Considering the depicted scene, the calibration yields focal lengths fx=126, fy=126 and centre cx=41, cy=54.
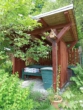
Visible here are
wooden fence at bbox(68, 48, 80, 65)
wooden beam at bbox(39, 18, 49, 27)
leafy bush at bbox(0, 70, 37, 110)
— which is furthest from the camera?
wooden fence at bbox(68, 48, 80, 65)

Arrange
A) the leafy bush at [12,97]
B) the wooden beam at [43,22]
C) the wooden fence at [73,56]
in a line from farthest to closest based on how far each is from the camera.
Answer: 1. the wooden fence at [73,56]
2. the wooden beam at [43,22]
3. the leafy bush at [12,97]

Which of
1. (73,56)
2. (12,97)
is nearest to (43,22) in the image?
(12,97)

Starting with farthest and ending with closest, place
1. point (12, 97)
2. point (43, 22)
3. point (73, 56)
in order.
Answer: point (73, 56) < point (43, 22) < point (12, 97)

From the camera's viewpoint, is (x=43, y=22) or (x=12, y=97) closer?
(x=12, y=97)

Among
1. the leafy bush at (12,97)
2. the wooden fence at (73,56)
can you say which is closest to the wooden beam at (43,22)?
the leafy bush at (12,97)

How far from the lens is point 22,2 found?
2.76 metres

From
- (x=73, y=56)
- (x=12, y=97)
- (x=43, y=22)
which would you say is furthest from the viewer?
(x=73, y=56)

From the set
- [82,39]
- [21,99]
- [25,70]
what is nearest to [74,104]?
[21,99]

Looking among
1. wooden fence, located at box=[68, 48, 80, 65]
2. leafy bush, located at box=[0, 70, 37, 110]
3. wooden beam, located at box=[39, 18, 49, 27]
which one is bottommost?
leafy bush, located at box=[0, 70, 37, 110]

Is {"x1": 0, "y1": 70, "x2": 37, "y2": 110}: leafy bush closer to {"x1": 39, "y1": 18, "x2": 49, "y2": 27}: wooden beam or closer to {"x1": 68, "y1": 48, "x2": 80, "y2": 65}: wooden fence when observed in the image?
{"x1": 39, "y1": 18, "x2": 49, "y2": 27}: wooden beam

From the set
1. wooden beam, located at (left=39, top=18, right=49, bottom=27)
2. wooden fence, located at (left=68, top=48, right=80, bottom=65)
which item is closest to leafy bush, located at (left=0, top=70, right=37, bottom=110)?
wooden beam, located at (left=39, top=18, right=49, bottom=27)

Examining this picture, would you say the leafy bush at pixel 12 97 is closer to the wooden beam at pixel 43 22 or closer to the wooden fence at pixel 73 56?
the wooden beam at pixel 43 22

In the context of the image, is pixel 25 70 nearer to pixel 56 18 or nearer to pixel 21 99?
pixel 56 18

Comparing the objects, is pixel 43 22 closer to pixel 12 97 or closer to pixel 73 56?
pixel 12 97
